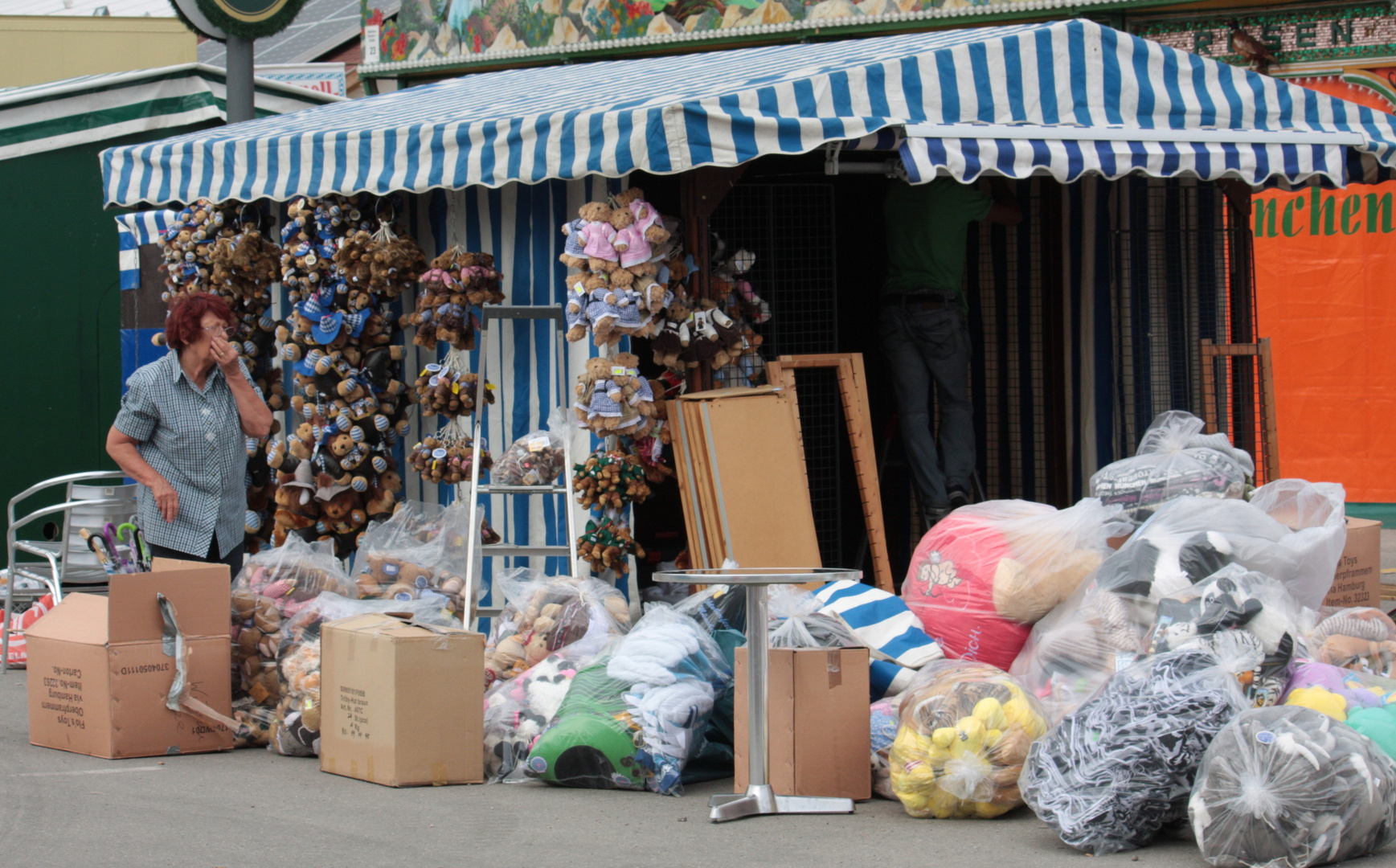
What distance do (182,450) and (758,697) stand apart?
3.01 meters

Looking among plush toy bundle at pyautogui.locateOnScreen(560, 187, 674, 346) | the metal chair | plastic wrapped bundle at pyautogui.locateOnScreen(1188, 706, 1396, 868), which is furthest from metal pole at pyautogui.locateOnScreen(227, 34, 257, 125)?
plastic wrapped bundle at pyautogui.locateOnScreen(1188, 706, 1396, 868)

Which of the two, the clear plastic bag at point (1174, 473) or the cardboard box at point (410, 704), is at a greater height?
the clear plastic bag at point (1174, 473)

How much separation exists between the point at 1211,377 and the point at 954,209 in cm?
178

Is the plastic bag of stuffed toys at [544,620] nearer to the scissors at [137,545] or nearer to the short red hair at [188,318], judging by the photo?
the scissors at [137,545]

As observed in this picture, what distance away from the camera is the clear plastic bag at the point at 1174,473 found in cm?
609

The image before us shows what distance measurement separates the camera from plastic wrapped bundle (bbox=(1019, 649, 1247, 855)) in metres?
4.26

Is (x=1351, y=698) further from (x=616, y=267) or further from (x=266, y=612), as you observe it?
(x=266, y=612)

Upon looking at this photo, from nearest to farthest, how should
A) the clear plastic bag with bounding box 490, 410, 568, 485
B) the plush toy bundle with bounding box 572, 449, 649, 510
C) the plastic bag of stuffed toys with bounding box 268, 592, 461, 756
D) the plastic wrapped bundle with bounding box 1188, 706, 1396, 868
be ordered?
the plastic wrapped bundle with bounding box 1188, 706, 1396, 868, the plastic bag of stuffed toys with bounding box 268, 592, 461, 756, the plush toy bundle with bounding box 572, 449, 649, 510, the clear plastic bag with bounding box 490, 410, 568, 485

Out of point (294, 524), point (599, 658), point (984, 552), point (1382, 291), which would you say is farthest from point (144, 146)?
point (1382, 291)

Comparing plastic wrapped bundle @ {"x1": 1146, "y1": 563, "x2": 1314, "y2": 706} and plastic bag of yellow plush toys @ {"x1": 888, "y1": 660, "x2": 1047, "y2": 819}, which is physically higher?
plastic wrapped bundle @ {"x1": 1146, "y1": 563, "x2": 1314, "y2": 706}

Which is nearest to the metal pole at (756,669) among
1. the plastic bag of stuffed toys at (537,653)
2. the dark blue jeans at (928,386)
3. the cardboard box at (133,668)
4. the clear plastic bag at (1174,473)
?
the plastic bag of stuffed toys at (537,653)

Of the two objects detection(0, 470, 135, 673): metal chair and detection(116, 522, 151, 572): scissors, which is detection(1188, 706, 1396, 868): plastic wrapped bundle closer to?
detection(116, 522, 151, 572): scissors

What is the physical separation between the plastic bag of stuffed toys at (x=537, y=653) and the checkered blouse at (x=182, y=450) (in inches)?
51.5

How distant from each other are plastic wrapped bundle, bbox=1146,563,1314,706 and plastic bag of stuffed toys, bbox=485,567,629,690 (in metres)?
2.16
